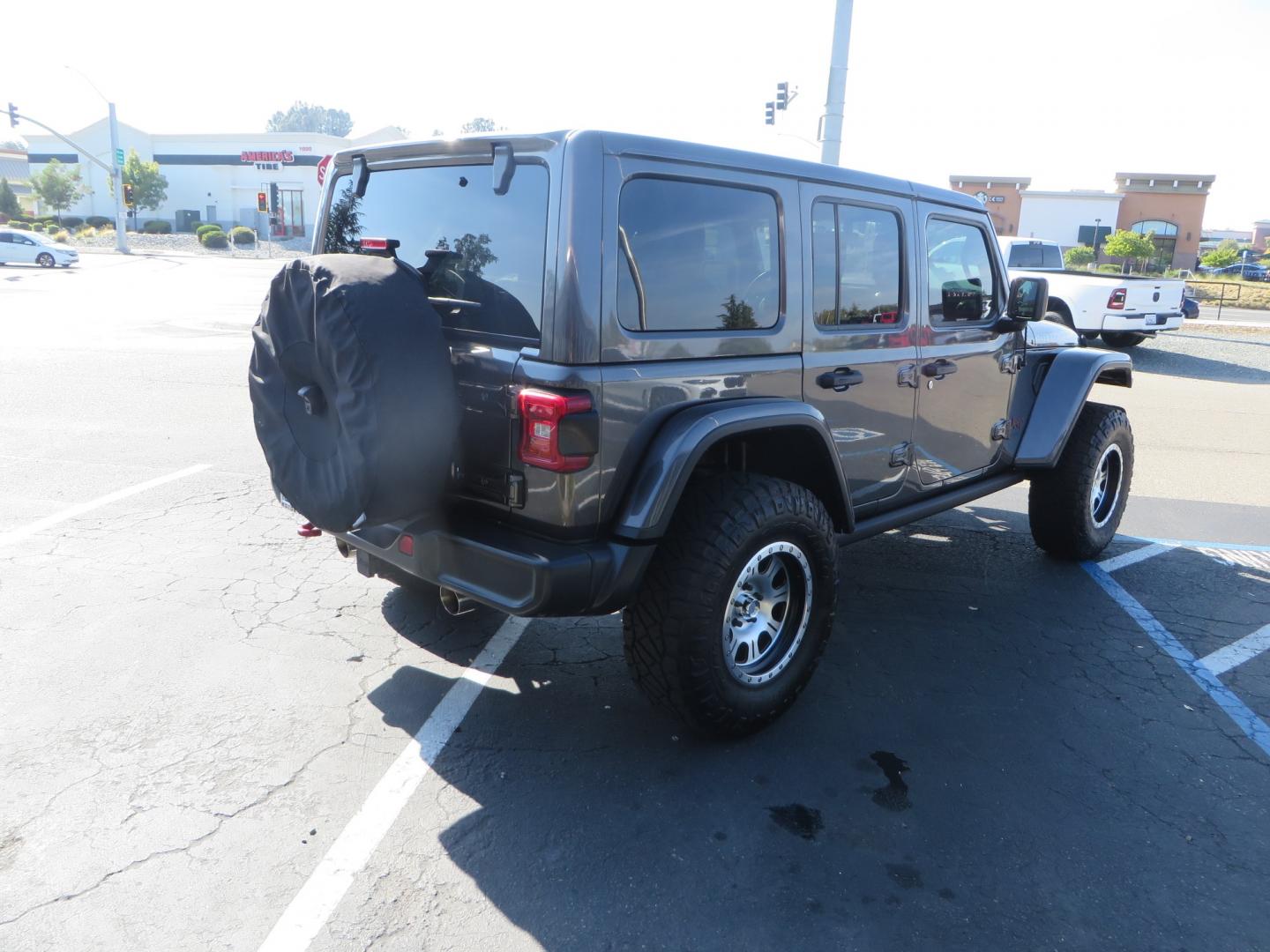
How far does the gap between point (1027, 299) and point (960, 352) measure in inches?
20.7

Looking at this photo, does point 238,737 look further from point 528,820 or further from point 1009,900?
point 1009,900

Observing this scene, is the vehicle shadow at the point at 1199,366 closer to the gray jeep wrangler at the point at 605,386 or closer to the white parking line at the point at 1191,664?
the white parking line at the point at 1191,664

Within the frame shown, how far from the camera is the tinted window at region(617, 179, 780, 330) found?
3.05 meters

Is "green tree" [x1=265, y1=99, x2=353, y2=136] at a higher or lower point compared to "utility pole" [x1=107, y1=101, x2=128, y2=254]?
higher

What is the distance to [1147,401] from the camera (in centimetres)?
1130

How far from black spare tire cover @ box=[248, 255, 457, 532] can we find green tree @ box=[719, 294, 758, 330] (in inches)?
39.9

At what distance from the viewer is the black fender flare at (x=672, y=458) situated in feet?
9.87

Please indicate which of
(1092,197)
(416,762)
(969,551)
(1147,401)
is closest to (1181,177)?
(1092,197)

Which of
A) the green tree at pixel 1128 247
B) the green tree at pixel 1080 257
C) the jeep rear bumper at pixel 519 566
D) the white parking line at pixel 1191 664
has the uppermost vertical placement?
the green tree at pixel 1128 247

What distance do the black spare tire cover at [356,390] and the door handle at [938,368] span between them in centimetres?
231

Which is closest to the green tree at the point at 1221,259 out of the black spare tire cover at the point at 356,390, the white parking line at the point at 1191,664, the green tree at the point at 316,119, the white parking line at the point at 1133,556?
the white parking line at the point at 1133,556

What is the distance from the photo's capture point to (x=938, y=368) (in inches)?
172

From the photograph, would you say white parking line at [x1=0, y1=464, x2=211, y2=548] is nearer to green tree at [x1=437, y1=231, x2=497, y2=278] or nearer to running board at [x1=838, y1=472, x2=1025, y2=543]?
green tree at [x1=437, y1=231, x2=497, y2=278]

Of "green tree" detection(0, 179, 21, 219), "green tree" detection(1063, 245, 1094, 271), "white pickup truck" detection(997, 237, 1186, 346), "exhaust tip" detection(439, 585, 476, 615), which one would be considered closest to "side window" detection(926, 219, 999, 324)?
"exhaust tip" detection(439, 585, 476, 615)
